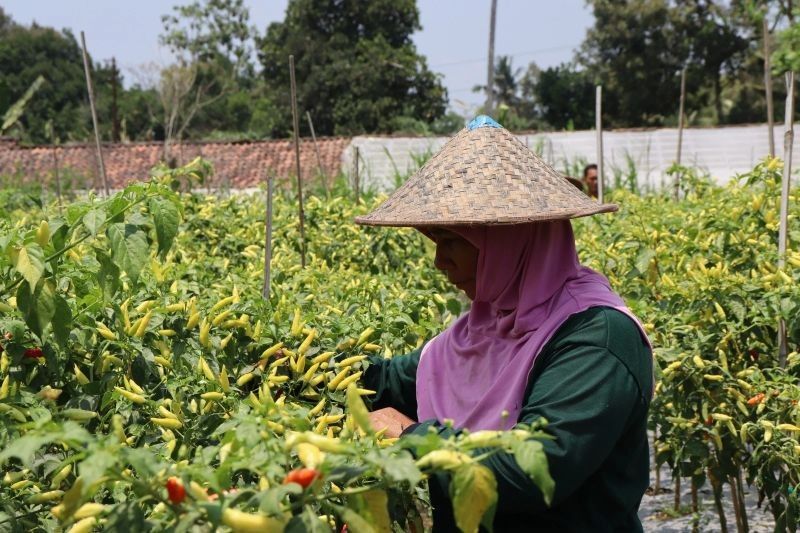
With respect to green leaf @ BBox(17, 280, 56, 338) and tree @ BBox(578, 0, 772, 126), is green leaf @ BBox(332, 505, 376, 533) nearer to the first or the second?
green leaf @ BBox(17, 280, 56, 338)

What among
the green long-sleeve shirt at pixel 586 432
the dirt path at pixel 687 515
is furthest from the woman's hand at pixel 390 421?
the dirt path at pixel 687 515

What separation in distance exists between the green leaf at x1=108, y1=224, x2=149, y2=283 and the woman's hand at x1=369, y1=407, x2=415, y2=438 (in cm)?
53

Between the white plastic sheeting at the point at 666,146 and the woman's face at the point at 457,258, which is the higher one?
the woman's face at the point at 457,258

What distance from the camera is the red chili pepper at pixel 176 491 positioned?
1.15 m

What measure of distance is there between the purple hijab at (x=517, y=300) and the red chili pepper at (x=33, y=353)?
0.75 meters

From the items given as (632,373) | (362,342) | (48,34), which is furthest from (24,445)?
(48,34)

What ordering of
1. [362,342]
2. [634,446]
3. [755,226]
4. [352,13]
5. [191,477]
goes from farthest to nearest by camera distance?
[352,13]
[755,226]
[362,342]
[634,446]
[191,477]

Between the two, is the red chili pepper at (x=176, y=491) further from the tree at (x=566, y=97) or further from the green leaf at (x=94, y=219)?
the tree at (x=566, y=97)

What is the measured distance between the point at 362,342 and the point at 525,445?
1.17 metres

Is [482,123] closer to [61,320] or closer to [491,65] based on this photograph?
[61,320]

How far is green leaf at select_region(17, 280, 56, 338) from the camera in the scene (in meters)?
1.57

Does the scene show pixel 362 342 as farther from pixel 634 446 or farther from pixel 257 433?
pixel 257 433

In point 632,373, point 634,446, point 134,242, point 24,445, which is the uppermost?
point 134,242

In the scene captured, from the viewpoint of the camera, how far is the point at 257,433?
3.79 ft
